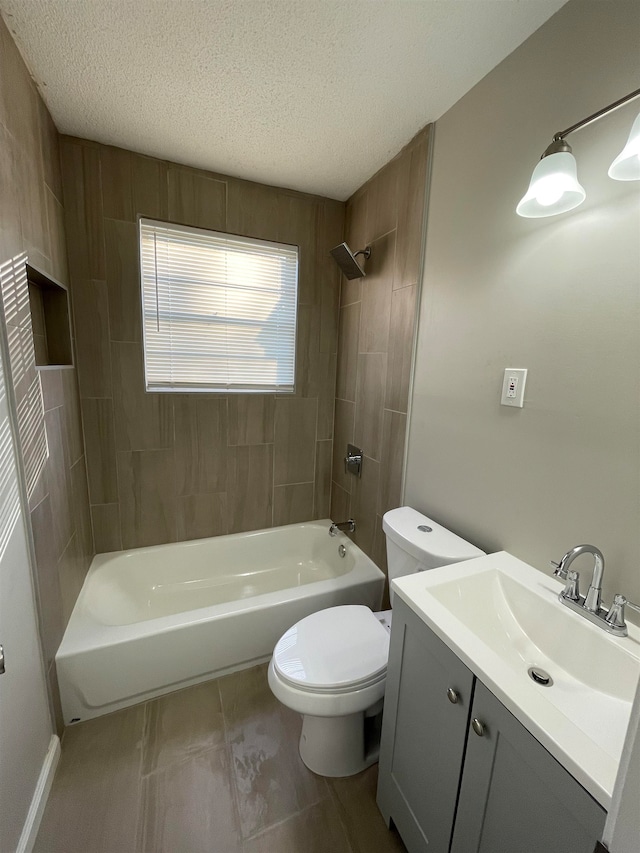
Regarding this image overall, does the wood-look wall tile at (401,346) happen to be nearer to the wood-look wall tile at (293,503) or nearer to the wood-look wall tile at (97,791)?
the wood-look wall tile at (293,503)

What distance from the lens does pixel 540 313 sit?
108 cm

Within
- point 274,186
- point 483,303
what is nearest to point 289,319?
point 274,186

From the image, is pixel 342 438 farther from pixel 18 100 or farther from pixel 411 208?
pixel 18 100

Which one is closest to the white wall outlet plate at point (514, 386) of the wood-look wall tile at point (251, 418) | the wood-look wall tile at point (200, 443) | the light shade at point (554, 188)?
the light shade at point (554, 188)

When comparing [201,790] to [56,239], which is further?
[56,239]

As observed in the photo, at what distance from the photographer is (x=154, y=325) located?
1936 millimetres

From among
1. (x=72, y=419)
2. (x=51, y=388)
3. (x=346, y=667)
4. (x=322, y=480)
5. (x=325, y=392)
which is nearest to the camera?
(x=346, y=667)

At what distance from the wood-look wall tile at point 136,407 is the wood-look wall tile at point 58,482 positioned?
0.39 metres

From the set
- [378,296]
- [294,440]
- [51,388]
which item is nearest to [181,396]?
[51,388]

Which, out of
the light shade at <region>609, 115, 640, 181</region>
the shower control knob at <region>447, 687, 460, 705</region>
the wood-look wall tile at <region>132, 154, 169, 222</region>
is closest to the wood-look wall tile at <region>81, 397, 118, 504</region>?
the wood-look wall tile at <region>132, 154, 169, 222</region>

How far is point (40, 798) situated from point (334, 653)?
105 centimetres

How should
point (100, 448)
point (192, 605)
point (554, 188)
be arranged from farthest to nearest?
point (192, 605) → point (100, 448) → point (554, 188)

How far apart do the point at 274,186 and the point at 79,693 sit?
8.71 ft

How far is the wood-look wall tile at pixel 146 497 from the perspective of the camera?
6.56 feet
